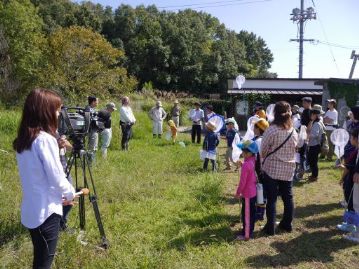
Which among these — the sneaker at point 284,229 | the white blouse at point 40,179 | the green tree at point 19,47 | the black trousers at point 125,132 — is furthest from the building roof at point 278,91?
the white blouse at point 40,179

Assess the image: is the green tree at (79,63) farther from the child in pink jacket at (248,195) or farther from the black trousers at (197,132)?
the child in pink jacket at (248,195)

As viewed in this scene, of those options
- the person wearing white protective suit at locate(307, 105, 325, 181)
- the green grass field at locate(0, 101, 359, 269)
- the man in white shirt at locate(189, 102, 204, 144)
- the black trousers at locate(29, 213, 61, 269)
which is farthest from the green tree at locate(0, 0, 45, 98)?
the black trousers at locate(29, 213, 61, 269)

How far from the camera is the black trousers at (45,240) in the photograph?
2.70m

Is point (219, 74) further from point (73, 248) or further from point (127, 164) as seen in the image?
point (73, 248)

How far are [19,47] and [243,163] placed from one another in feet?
89.7

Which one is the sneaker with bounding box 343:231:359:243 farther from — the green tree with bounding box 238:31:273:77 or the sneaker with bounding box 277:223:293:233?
the green tree with bounding box 238:31:273:77

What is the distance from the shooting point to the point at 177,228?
16.5ft

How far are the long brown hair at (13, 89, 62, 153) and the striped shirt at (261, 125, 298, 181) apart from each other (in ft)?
9.33

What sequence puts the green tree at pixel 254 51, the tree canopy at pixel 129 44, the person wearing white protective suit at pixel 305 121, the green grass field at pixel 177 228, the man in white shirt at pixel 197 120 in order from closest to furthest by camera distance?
1. the green grass field at pixel 177 228
2. the person wearing white protective suit at pixel 305 121
3. the man in white shirt at pixel 197 120
4. the tree canopy at pixel 129 44
5. the green tree at pixel 254 51

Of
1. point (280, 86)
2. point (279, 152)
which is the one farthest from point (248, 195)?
point (280, 86)

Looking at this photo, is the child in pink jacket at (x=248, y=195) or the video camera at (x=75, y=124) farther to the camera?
the child in pink jacket at (x=248, y=195)

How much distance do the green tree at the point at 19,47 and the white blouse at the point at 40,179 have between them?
86.1 feet

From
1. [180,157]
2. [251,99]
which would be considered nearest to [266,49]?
[251,99]

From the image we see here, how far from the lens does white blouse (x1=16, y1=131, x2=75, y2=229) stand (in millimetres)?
2613
